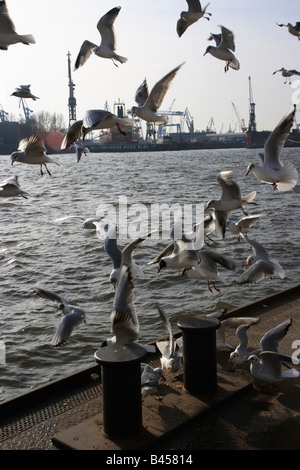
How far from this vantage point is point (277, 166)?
6137mm

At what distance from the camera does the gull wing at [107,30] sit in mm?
6109

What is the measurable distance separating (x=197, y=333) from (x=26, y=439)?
1.53 metres

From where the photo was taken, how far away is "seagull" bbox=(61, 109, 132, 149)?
501cm

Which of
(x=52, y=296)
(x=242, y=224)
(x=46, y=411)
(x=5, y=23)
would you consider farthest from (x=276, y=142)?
(x=46, y=411)

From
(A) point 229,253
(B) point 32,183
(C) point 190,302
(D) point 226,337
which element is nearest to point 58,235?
(A) point 229,253

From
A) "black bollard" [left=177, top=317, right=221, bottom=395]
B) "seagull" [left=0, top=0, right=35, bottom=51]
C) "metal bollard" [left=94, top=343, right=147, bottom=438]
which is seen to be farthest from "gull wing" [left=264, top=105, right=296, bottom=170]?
"metal bollard" [left=94, top=343, right=147, bottom=438]

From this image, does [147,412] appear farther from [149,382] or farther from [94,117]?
[94,117]

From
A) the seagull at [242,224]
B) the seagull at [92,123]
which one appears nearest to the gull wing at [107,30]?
the seagull at [92,123]

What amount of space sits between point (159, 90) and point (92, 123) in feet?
4.99

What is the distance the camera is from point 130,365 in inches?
161

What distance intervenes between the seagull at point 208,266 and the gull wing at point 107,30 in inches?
95.6

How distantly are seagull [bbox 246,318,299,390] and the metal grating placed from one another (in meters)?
1.37

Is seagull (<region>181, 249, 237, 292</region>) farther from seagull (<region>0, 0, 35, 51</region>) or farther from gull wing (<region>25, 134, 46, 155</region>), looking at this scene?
seagull (<region>0, 0, 35, 51</region>)
